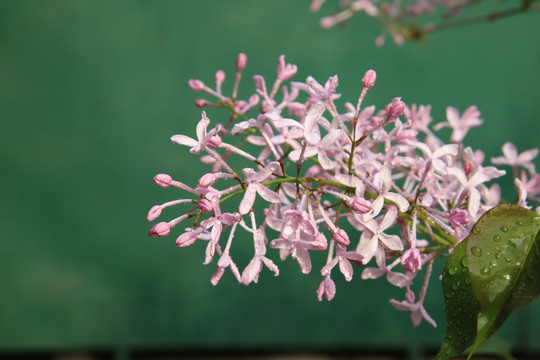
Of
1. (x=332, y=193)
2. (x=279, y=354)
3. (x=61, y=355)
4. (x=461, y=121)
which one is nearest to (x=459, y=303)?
(x=332, y=193)

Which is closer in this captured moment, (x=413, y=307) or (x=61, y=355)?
(x=413, y=307)

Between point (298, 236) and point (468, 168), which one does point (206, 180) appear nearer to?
point (298, 236)

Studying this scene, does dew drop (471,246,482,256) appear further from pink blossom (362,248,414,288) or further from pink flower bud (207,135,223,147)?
pink flower bud (207,135,223,147)

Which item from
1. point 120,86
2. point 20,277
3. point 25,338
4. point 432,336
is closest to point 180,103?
point 120,86

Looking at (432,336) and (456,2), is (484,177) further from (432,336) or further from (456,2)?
(432,336)

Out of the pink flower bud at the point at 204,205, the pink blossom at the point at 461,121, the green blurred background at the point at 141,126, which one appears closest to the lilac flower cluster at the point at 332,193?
the pink flower bud at the point at 204,205

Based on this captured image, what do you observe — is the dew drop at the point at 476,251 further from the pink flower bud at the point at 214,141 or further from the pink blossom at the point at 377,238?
the pink flower bud at the point at 214,141

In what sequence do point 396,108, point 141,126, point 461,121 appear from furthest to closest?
point 141,126
point 461,121
point 396,108
